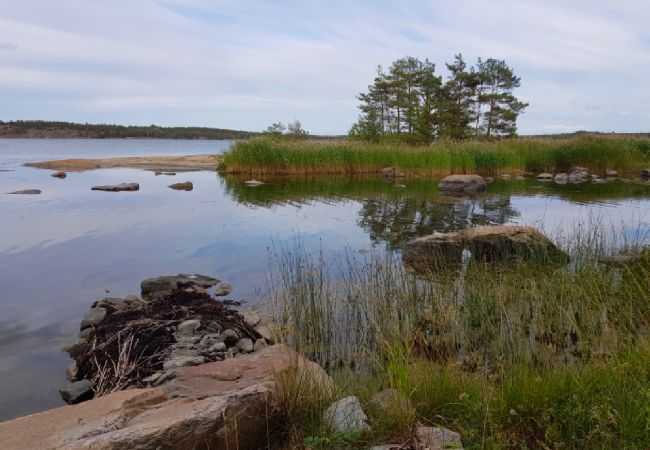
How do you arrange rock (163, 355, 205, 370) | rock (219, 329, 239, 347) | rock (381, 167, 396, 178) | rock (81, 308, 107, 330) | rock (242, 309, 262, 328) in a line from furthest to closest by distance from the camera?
1. rock (381, 167, 396, 178)
2. rock (81, 308, 107, 330)
3. rock (242, 309, 262, 328)
4. rock (219, 329, 239, 347)
5. rock (163, 355, 205, 370)

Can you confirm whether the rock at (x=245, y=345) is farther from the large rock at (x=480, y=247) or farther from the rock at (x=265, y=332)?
the large rock at (x=480, y=247)

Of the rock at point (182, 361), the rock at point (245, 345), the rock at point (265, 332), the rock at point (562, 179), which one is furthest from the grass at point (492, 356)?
the rock at point (562, 179)

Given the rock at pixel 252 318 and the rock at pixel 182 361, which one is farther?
the rock at pixel 252 318

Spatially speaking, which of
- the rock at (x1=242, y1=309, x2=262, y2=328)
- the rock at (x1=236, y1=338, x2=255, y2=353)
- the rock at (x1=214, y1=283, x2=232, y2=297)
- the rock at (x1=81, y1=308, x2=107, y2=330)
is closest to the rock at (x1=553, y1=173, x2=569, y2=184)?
the rock at (x1=214, y1=283, x2=232, y2=297)

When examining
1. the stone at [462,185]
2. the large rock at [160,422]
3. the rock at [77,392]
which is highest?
the stone at [462,185]

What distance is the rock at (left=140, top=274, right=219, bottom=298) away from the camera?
8.21 meters

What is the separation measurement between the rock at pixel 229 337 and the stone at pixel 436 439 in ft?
10.6

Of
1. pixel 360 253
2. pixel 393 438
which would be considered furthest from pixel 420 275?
pixel 393 438

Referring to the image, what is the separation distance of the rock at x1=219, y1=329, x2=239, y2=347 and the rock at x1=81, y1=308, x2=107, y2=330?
69.4 inches

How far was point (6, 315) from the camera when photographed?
23.8 ft

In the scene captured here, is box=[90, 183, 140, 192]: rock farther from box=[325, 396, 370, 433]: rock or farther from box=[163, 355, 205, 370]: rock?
box=[325, 396, 370, 433]: rock

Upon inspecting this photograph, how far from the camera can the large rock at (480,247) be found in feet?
28.8

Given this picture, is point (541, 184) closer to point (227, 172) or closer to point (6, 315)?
point (227, 172)

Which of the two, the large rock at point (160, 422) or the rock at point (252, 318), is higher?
the large rock at point (160, 422)
